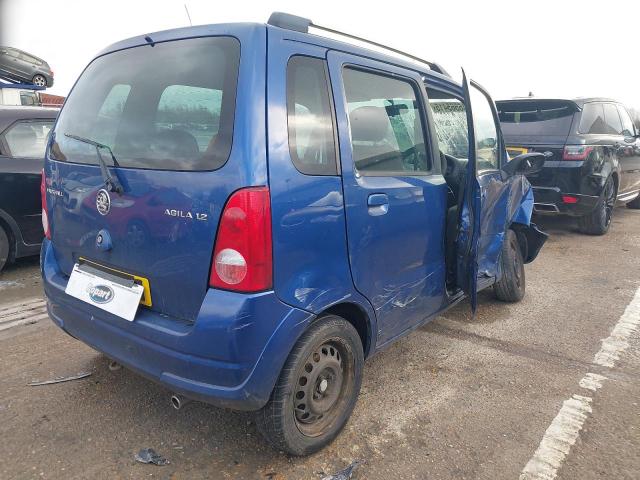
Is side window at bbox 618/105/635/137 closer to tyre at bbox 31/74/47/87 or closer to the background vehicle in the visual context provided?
the background vehicle

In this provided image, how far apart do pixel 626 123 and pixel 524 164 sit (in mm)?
5216

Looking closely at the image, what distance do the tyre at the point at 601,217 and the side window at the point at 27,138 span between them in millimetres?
6615

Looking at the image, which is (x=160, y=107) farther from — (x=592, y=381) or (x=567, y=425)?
(x=592, y=381)

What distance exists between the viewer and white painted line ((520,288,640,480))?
2.16 meters

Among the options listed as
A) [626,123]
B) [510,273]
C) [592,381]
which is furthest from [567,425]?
[626,123]

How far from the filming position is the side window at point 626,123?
736cm

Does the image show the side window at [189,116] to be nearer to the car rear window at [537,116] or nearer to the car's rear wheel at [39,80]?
the car rear window at [537,116]

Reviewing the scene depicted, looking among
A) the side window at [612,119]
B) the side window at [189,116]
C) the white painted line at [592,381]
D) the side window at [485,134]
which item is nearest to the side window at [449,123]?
the side window at [485,134]

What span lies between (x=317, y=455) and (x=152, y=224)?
1264 millimetres

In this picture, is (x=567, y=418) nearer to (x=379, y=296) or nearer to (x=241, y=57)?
(x=379, y=296)

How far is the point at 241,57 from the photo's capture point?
1832mm

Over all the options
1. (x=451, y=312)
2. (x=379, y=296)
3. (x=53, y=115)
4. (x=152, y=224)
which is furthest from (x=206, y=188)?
(x=53, y=115)

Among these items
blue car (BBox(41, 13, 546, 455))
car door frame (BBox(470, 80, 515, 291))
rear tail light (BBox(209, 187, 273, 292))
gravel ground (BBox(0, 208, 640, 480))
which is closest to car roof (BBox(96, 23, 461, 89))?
blue car (BBox(41, 13, 546, 455))

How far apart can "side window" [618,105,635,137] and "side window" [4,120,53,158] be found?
7647mm
